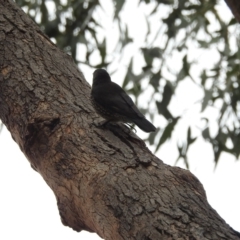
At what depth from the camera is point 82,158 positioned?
2.35 m

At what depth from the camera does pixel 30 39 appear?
296 cm

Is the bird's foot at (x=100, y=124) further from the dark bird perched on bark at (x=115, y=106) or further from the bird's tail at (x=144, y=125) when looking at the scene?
the bird's tail at (x=144, y=125)

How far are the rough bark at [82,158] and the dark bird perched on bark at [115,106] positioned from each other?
60 millimetres

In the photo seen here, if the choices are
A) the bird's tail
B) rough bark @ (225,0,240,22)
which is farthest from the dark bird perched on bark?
rough bark @ (225,0,240,22)

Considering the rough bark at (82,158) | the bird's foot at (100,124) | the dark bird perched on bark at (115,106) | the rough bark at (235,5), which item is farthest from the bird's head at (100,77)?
the rough bark at (235,5)

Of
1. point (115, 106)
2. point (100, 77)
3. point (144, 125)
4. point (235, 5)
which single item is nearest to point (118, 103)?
point (115, 106)

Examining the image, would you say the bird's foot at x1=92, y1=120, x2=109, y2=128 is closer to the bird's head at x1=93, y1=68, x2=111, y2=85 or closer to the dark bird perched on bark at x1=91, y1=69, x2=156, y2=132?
the dark bird perched on bark at x1=91, y1=69, x2=156, y2=132

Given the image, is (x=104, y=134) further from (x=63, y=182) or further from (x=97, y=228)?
(x=97, y=228)

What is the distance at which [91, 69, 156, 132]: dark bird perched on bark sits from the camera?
2.91 metres

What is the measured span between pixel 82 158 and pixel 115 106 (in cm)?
80

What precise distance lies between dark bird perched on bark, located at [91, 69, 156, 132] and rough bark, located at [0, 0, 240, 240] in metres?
0.06

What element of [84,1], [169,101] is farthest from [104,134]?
[84,1]

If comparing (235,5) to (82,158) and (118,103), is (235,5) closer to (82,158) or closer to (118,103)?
(118,103)

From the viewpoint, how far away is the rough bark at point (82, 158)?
1977mm
